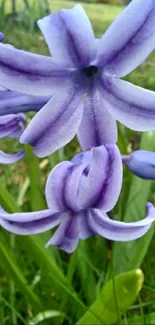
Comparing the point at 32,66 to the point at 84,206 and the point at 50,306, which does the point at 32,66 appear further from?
the point at 50,306

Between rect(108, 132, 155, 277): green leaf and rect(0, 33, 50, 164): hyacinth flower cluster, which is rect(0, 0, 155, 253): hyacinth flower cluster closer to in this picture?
rect(0, 33, 50, 164): hyacinth flower cluster

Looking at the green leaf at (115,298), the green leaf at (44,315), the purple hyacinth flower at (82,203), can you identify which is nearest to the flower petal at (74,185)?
the purple hyacinth flower at (82,203)

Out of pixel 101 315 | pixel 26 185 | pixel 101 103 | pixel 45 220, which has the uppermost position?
pixel 101 103

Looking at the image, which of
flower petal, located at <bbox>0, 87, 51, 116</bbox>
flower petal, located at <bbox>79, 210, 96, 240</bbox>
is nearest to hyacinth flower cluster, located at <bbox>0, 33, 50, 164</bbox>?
flower petal, located at <bbox>0, 87, 51, 116</bbox>

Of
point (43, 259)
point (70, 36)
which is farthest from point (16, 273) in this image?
point (70, 36)

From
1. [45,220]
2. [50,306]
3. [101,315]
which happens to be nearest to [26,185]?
[50,306]

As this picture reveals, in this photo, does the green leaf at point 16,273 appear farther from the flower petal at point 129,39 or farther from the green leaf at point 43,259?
the flower petal at point 129,39
